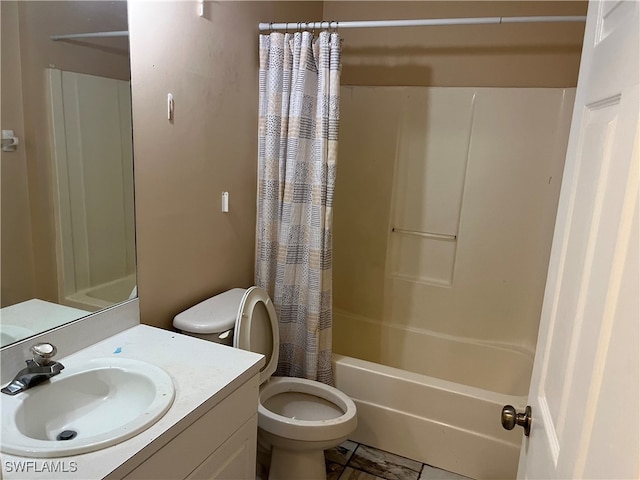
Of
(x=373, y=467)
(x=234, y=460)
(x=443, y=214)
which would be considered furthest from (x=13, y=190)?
(x=443, y=214)

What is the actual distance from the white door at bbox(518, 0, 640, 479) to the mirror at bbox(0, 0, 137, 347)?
1279 mm

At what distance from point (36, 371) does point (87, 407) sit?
0.58 feet

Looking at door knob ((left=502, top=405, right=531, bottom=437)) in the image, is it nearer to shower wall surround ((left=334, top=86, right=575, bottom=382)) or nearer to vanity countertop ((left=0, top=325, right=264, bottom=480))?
vanity countertop ((left=0, top=325, right=264, bottom=480))

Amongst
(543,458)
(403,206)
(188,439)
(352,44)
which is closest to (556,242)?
(543,458)

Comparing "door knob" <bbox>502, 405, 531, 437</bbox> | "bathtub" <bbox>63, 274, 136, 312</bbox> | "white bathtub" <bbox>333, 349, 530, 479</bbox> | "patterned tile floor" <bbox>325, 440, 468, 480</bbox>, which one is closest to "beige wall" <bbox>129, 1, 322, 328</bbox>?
"bathtub" <bbox>63, 274, 136, 312</bbox>

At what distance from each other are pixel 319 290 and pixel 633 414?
162 centimetres

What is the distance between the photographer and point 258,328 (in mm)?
1889

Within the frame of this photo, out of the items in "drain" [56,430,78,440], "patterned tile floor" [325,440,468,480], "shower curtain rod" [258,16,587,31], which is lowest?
"patterned tile floor" [325,440,468,480]

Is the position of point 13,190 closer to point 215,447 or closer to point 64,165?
point 64,165

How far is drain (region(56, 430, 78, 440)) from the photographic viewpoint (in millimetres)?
1135

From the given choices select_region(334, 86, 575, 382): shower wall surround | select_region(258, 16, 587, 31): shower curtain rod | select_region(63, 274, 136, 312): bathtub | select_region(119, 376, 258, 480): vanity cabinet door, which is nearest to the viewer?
select_region(119, 376, 258, 480): vanity cabinet door

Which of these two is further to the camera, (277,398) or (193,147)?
(277,398)

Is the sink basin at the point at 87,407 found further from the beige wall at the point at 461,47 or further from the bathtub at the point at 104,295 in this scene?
the beige wall at the point at 461,47

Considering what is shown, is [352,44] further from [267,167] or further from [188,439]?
[188,439]
